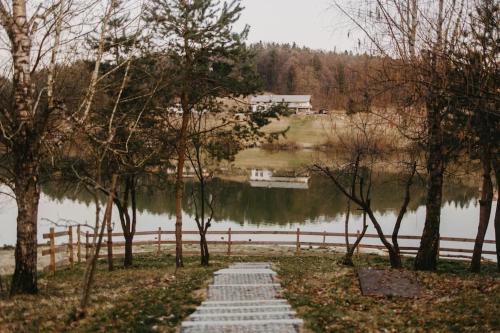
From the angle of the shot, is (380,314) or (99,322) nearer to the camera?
(99,322)

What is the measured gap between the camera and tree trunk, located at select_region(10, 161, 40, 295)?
9445mm

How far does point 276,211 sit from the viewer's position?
116 ft

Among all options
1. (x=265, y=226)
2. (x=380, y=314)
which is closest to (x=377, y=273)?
(x=380, y=314)

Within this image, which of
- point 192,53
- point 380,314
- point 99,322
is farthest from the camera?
point 192,53

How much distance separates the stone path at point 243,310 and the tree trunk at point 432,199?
504 centimetres

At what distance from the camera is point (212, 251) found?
77.0 ft

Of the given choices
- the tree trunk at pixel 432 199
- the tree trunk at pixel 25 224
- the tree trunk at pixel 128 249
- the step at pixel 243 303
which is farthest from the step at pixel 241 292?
the tree trunk at pixel 128 249

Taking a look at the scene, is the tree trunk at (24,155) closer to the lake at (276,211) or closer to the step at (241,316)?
the step at (241,316)

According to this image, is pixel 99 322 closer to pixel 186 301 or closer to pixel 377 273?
pixel 186 301

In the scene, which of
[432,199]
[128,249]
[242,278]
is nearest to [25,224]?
[242,278]

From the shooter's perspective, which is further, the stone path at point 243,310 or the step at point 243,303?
the step at point 243,303

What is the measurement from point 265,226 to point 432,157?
18.5 m

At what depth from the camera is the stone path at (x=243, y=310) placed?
24.7 feet

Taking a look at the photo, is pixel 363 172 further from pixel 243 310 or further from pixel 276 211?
pixel 276 211
